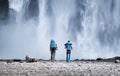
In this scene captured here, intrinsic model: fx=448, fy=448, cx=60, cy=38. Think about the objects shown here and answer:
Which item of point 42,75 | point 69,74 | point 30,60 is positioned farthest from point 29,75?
point 30,60

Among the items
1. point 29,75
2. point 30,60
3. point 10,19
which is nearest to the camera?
point 29,75

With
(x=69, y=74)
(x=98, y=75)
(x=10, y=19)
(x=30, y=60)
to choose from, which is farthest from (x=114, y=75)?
(x=10, y=19)

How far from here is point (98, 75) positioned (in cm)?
1802

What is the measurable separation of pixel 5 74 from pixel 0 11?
144ft

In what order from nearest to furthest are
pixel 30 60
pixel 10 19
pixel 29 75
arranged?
1. pixel 29 75
2. pixel 30 60
3. pixel 10 19

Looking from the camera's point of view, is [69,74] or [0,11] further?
[0,11]

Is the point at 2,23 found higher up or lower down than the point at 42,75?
higher up

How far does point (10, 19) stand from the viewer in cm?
5831

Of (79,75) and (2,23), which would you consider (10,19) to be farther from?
(79,75)

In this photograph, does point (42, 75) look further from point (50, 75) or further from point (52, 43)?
point (52, 43)

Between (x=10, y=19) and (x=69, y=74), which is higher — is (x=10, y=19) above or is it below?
above

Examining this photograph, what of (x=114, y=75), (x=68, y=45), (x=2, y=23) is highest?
(x=2, y=23)

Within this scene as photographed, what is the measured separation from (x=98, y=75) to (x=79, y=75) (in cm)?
77

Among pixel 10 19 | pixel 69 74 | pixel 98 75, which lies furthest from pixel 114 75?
pixel 10 19
